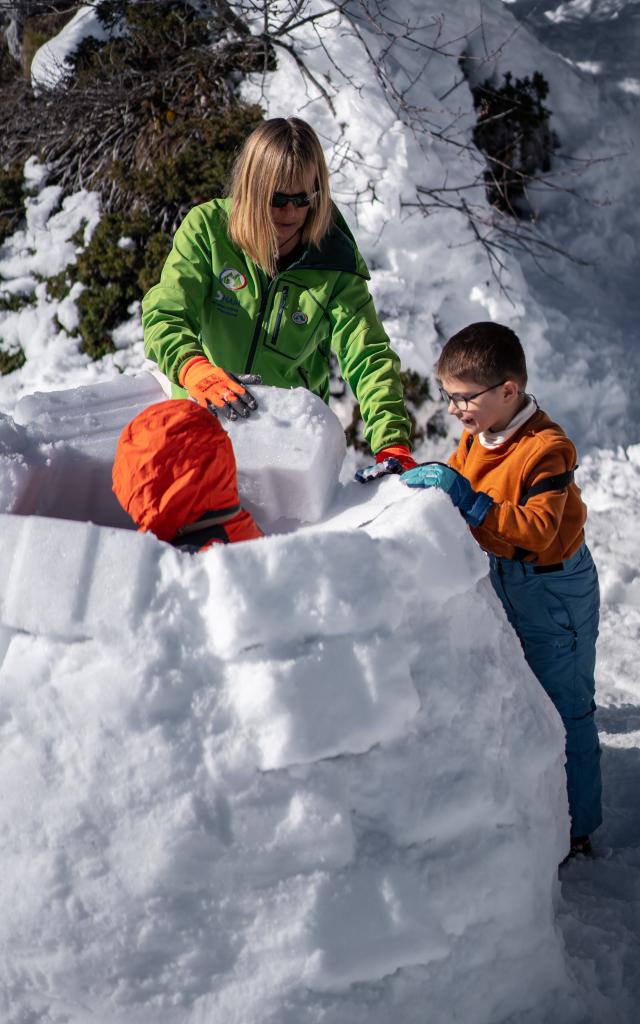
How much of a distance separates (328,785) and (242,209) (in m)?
1.50

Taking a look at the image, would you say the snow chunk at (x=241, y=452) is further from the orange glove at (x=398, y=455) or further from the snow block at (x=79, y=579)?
the snow block at (x=79, y=579)

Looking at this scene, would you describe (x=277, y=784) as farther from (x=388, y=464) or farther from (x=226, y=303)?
(x=226, y=303)

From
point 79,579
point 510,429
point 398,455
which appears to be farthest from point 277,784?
point 510,429

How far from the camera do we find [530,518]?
1999 millimetres

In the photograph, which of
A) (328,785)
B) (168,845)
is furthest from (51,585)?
A: (328,785)

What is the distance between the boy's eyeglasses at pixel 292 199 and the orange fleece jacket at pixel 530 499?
2.49 ft

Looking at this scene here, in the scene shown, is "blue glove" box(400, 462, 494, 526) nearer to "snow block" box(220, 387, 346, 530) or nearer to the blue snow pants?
"snow block" box(220, 387, 346, 530)

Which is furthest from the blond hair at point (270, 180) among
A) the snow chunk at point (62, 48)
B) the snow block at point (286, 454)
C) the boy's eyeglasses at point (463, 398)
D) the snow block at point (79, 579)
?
the snow chunk at point (62, 48)

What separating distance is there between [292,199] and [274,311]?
1.08 feet

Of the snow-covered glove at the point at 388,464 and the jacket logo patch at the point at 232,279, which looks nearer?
the snow-covered glove at the point at 388,464

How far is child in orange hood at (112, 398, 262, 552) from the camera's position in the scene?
1.76 meters

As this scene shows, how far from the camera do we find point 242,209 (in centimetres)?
235

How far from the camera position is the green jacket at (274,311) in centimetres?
241

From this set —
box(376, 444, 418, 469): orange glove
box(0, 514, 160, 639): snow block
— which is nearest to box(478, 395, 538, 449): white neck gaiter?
box(376, 444, 418, 469): orange glove
